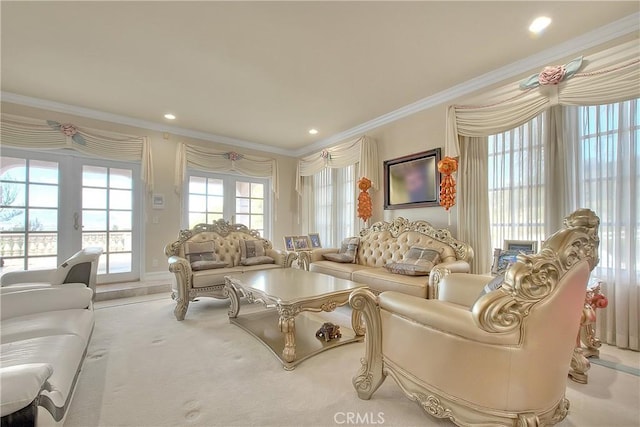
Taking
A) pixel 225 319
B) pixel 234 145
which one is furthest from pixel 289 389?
pixel 234 145

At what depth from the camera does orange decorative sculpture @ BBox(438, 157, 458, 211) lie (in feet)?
10.6

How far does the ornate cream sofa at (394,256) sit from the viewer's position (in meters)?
2.77

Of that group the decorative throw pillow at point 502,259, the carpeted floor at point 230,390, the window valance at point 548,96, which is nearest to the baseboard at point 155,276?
the carpeted floor at point 230,390

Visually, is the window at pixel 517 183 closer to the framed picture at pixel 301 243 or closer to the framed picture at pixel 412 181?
the framed picture at pixel 412 181

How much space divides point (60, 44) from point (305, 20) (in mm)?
2330

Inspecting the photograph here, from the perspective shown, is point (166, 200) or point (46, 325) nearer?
point (46, 325)

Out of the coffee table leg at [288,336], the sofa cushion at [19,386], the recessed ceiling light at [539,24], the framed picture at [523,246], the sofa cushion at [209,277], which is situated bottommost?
the coffee table leg at [288,336]

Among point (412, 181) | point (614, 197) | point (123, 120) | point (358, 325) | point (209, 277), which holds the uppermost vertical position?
point (123, 120)

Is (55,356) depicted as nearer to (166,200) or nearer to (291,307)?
(291,307)

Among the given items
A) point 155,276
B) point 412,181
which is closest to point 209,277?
point 155,276

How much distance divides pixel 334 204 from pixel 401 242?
1943mm

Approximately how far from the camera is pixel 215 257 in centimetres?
378

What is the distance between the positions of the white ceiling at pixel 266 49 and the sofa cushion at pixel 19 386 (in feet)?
7.94

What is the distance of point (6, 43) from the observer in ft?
8.33
